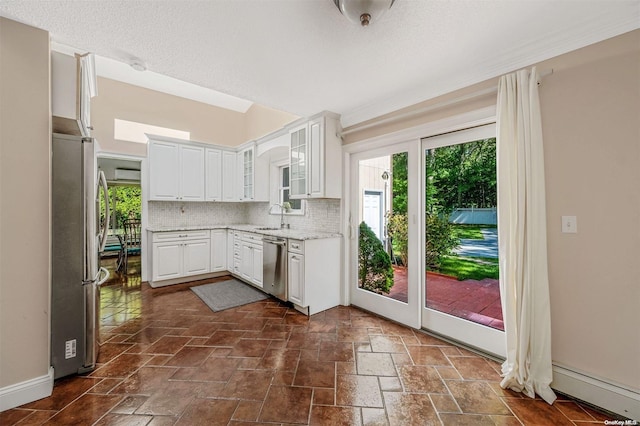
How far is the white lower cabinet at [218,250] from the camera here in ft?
15.7

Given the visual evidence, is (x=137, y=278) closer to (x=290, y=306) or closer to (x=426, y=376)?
(x=290, y=306)

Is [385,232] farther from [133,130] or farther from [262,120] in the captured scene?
[133,130]

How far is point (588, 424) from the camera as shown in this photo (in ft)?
5.12

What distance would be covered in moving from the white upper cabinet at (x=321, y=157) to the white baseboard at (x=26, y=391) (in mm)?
2808

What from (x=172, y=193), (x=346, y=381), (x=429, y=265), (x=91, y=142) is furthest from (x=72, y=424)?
(x=172, y=193)

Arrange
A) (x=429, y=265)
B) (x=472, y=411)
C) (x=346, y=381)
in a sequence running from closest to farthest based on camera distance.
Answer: (x=472, y=411), (x=346, y=381), (x=429, y=265)

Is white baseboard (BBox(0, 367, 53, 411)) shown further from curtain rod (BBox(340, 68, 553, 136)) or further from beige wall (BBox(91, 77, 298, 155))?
beige wall (BBox(91, 77, 298, 155))

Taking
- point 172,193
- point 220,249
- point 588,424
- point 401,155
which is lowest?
point 588,424

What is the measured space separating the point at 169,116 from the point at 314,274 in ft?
15.1

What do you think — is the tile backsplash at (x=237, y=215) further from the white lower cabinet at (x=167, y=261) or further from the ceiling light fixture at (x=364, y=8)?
the ceiling light fixture at (x=364, y=8)

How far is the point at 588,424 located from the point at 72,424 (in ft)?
9.94

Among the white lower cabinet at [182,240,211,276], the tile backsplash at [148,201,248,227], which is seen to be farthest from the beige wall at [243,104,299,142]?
the white lower cabinet at [182,240,211,276]

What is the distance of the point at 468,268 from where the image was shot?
254cm

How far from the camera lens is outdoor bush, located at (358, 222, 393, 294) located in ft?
10.4
